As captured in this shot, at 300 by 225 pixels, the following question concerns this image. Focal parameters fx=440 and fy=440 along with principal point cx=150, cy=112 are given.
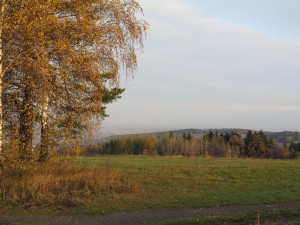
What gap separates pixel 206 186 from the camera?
2039 cm

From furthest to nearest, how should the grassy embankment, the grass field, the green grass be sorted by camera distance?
the grass field, the grassy embankment, the green grass

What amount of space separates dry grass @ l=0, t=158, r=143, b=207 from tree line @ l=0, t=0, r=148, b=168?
1.10 metres

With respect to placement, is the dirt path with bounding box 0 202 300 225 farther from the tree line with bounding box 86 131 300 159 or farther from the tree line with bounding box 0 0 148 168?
the tree line with bounding box 86 131 300 159

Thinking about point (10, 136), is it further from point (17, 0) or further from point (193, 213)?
point (193, 213)

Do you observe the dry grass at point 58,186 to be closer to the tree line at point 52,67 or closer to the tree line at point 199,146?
the tree line at point 52,67

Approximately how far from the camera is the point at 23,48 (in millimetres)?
16078

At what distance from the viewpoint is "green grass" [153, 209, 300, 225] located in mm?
12398

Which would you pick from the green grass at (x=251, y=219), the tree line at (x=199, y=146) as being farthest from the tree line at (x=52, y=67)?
the tree line at (x=199, y=146)

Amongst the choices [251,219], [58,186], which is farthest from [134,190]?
[251,219]

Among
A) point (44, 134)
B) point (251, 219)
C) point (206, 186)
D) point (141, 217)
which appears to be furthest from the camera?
point (206, 186)

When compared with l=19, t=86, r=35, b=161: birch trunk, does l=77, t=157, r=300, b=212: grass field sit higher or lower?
lower

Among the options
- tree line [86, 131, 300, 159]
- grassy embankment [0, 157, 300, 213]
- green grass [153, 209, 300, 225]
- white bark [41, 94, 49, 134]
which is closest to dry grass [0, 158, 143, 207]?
grassy embankment [0, 157, 300, 213]

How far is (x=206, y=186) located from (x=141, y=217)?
685cm

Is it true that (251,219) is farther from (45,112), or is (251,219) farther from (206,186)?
(45,112)
